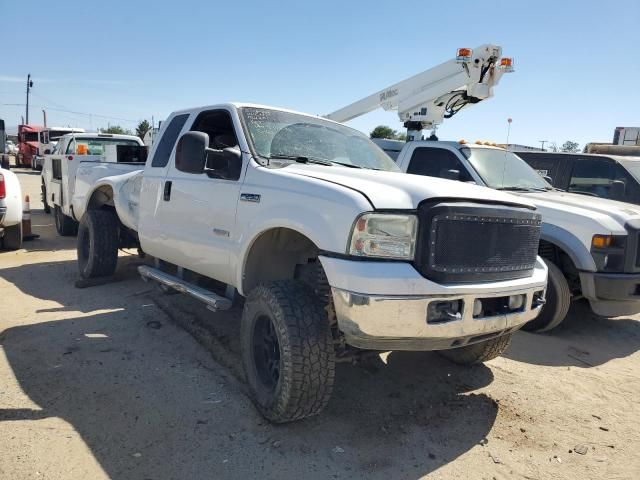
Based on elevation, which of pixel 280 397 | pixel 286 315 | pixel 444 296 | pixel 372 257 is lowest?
pixel 280 397

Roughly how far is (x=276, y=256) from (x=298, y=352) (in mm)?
1057

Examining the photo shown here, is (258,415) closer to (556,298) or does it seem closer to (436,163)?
(556,298)

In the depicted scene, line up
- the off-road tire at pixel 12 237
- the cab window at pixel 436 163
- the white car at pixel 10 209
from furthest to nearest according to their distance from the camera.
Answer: the off-road tire at pixel 12 237
the white car at pixel 10 209
the cab window at pixel 436 163

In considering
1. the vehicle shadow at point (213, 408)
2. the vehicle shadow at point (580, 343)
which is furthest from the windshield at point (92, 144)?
the vehicle shadow at point (580, 343)

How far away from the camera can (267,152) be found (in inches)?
145

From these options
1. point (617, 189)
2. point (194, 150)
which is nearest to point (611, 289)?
point (617, 189)

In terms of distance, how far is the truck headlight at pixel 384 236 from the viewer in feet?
8.73

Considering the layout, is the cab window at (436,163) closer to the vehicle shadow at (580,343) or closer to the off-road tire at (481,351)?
the vehicle shadow at (580,343)

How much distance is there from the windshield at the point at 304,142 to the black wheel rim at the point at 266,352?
1142mm

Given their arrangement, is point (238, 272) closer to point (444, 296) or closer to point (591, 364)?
point (444, 296)

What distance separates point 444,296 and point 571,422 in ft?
5.37

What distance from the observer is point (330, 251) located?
8.98 ft

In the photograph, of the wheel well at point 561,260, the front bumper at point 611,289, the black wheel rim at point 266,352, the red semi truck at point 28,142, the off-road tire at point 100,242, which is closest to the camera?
the black wheel rim at point 266,352

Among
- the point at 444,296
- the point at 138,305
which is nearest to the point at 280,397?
the point at 444,296
